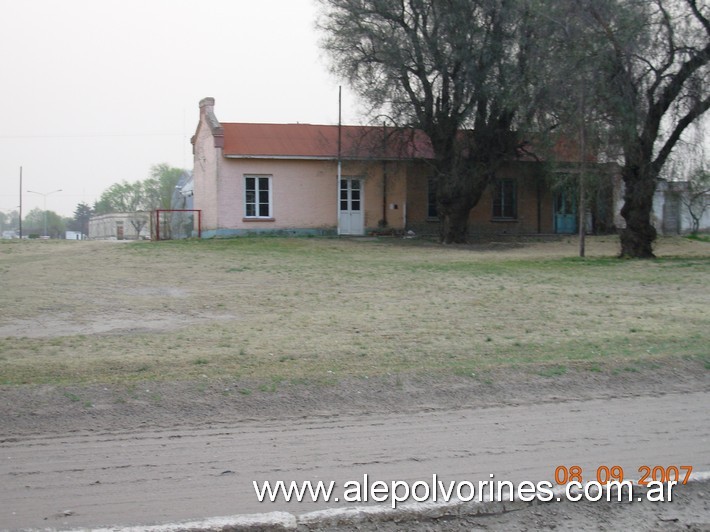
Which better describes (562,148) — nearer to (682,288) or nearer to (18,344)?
(682,288)

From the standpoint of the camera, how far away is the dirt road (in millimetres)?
6086

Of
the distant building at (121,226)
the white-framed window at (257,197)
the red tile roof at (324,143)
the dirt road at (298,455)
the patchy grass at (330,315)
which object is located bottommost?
the dirt road at (298,455)

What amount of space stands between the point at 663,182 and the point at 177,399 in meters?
21.6

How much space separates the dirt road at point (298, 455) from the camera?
6086 mm

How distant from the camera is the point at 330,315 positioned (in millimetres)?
15352

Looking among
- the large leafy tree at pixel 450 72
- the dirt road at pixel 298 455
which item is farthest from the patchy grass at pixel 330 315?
the large leafy tree at pixel 450 72

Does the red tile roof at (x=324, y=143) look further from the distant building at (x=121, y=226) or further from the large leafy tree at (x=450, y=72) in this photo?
the distant building at (x=121, y=226)

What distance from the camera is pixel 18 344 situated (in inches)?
480

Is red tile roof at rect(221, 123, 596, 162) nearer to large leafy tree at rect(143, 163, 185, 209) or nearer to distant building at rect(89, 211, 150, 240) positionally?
distant building at rect(89, 211, 150, 240)

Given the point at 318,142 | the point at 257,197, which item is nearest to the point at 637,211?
the point at 318,142

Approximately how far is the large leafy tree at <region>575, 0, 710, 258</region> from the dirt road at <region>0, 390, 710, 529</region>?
17.0 metres

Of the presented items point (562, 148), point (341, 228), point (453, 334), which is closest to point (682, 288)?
point (453, 334)

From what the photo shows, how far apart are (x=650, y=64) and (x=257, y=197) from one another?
18.2m

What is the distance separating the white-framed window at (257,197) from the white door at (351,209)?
136 inches
